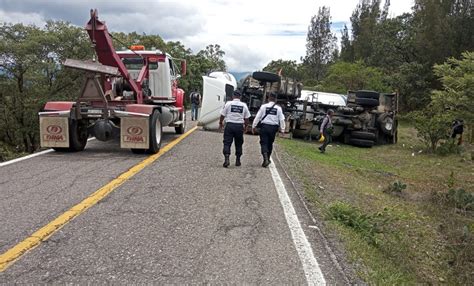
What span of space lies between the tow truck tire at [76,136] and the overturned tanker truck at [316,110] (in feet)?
25.4

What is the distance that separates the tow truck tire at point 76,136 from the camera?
32.4ft

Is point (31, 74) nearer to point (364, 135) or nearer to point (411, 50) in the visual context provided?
point (364, 135)

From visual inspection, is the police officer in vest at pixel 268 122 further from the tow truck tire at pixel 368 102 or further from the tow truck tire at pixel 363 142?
the tow truck tire at pixel 368 102

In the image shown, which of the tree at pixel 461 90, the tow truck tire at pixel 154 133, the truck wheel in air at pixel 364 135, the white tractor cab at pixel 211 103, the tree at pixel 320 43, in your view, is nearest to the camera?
the tow truck tire at pixel 154 133

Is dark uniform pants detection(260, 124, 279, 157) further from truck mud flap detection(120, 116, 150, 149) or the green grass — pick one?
truck mud flap detection(120, 116, 150, 149)

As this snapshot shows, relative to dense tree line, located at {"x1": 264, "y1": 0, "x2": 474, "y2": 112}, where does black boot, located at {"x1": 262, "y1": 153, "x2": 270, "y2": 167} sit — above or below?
below

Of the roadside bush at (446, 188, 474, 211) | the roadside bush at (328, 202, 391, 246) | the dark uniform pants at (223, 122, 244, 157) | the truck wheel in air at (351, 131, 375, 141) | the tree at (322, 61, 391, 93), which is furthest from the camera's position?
the tree at (322, 61, 391, 93)

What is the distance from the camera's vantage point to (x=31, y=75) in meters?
21.1

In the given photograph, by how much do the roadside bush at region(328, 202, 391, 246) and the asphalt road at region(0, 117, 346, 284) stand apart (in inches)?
21.4

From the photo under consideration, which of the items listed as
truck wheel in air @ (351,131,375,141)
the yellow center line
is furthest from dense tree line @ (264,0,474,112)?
the yellow center line

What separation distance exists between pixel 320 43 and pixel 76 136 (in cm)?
6447

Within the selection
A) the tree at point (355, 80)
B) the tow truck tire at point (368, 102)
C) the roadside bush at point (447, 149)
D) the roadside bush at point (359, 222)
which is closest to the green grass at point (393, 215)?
the roadside bush at point (359, 222)

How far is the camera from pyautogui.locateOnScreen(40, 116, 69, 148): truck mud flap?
9.75 metres

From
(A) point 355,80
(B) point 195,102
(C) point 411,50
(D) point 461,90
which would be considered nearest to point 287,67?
(C) point 411,50
